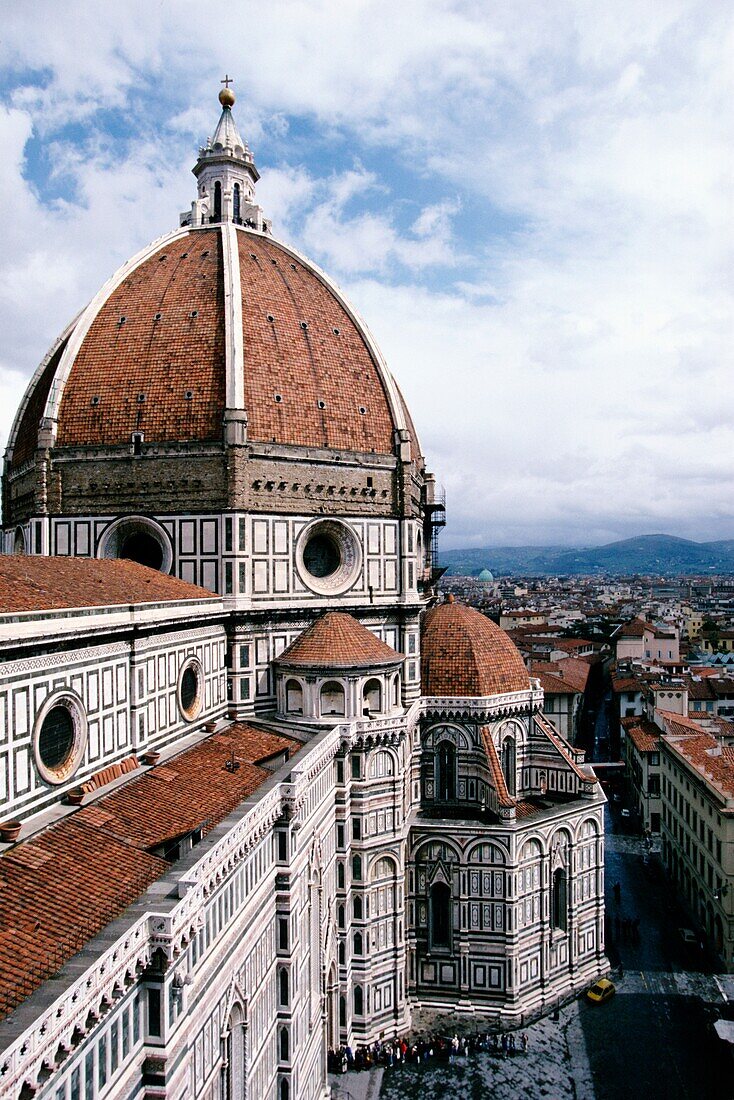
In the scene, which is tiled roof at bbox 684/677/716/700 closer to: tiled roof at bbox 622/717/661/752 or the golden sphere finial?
tiled roof at bbox 622/717/661/752

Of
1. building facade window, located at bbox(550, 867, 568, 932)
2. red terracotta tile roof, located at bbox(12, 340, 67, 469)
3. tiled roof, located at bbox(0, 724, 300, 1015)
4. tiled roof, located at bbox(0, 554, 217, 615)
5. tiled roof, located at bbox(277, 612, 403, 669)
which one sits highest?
red terracotta tile roof, located at bbox(12, 340, 67, 469)

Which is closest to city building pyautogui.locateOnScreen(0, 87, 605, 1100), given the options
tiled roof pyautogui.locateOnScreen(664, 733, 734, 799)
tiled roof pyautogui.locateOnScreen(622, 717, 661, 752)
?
tiled roof pyautogui.locateOnScreen(664, 733, 734, 799)

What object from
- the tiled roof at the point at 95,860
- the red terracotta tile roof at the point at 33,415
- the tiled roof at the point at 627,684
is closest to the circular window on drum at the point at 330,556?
the tiled roof at the point at 95,860

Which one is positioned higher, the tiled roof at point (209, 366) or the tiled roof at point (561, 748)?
the tiled roof at point (209, 366)

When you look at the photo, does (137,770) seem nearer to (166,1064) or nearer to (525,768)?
(166,1064)

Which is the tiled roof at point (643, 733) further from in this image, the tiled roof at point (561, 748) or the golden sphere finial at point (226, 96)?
the golden sphere finial at point (226, 96)

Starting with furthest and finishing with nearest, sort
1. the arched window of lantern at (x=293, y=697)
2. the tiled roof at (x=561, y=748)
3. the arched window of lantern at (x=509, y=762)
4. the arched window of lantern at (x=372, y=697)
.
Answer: the tiled roof at (x=561, y=748)
the arched window of lantern at (x=509, y=762)
the arched window of lantern at (x=293, y=697)
the arched window of lantern at (x=372, y=697)
